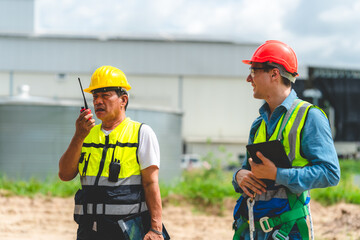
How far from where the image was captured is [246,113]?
36438 millimetres

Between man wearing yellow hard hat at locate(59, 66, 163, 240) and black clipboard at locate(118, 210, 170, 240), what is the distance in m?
0.02

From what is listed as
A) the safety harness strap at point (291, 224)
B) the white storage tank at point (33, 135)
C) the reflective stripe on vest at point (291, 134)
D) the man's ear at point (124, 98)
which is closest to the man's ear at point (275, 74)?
the reflective stripe on vest at point (291, 134)

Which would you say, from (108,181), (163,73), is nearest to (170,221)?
(108,181)

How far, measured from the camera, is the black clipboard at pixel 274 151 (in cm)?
247

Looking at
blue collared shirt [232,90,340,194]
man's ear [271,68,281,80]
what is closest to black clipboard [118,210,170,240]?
blue collared shirt [232,90,340,194]

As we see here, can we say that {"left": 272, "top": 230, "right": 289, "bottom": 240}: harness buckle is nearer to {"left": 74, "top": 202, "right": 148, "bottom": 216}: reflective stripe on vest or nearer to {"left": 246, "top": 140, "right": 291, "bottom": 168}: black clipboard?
{"left": 246, "top": 140, "right": 291, "bottom": 168}: black clipboard

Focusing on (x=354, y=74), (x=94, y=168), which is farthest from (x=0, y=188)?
(x=354, y=74)

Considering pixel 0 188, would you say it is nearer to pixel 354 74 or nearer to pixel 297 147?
pixel 297 147

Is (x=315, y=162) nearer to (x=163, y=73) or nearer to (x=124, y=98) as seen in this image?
(x=124, y=98)

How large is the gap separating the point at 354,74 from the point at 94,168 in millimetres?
39825

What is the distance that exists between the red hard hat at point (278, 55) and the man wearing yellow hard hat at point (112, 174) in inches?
35.3

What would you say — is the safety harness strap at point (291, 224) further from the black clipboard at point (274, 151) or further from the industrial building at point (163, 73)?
the industrial building at point (163, 73)

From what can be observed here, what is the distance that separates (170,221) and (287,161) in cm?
710

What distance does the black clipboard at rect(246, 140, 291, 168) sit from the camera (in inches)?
97.2
